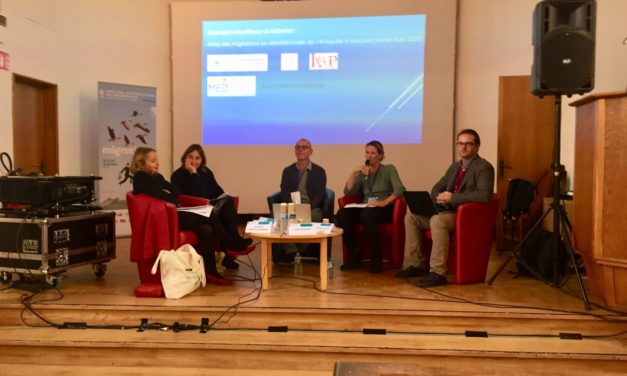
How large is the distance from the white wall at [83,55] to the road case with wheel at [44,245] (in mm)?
1621

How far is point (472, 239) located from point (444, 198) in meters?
0.36

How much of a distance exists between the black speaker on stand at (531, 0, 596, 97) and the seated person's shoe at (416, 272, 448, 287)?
1465 mm

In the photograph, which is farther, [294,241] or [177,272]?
[294,241]

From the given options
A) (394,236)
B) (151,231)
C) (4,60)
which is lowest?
(394,236)

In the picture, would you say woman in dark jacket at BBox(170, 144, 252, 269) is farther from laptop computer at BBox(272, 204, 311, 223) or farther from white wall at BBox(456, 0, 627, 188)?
white wall at BBox(456, 0, 627, 188)

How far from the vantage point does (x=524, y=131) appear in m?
5.22

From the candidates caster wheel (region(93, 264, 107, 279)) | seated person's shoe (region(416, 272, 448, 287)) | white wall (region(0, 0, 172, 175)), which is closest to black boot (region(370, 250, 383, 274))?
seated person's shoe (region(416, 272, 448, 287))

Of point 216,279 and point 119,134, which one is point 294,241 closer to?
point 216,279

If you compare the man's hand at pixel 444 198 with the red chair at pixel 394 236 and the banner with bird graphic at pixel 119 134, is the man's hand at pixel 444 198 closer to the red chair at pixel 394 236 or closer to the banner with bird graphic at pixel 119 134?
the red chair at pixel 394 236

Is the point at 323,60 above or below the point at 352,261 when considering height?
above

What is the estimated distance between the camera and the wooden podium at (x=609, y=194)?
2.81 metres

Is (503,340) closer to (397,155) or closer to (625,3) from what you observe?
(625,3)

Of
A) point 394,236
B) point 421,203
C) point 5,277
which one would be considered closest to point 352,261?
point 394,236

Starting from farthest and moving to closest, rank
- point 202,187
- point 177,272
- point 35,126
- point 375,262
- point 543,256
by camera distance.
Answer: point 35,126
point 202,187
point 375,262
point 543,256
point 177,272
